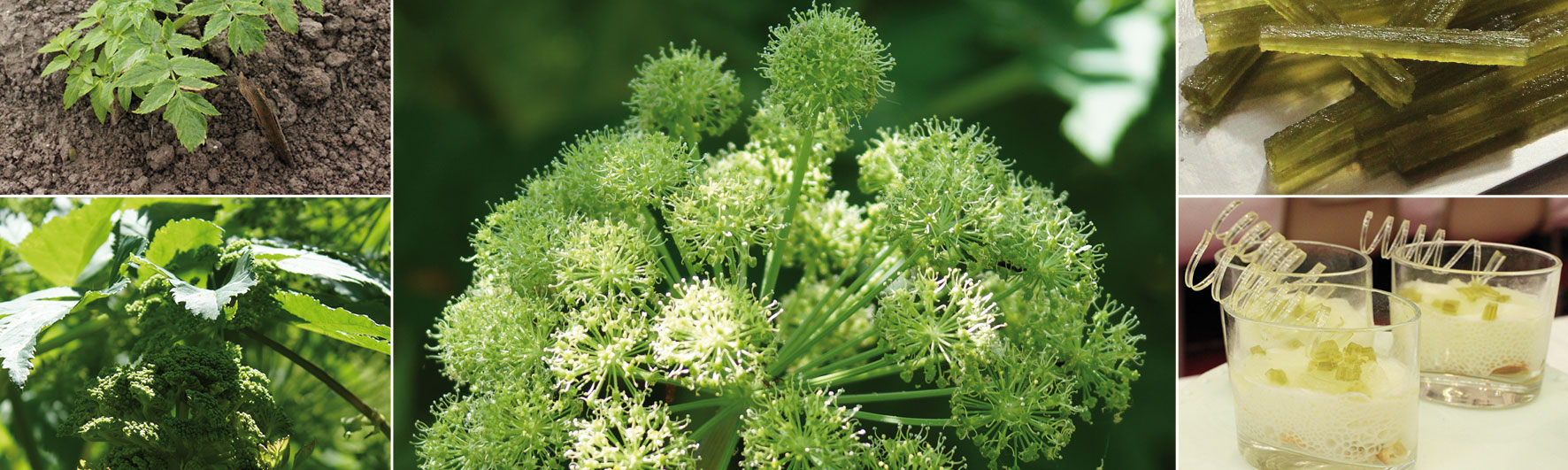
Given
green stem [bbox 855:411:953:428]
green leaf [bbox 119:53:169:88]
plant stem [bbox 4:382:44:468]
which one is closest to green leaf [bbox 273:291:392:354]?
green leaf [bbox 119:53:169:88]

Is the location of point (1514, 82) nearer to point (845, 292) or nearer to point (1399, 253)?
point (1399, 253)

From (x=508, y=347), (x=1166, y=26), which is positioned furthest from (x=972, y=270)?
(x=1166, y=26)

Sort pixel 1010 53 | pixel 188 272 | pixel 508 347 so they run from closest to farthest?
pixel 508 347 → pixel 188 272 → pixel 1010 53

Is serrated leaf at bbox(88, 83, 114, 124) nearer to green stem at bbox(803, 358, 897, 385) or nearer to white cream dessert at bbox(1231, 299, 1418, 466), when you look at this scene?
green stem at bbox(803, 358, 897, 385)

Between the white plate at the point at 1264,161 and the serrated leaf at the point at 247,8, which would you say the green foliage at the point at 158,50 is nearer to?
the serrated leaf at the point at 247,8

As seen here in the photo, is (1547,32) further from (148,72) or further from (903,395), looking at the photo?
(148,72)
